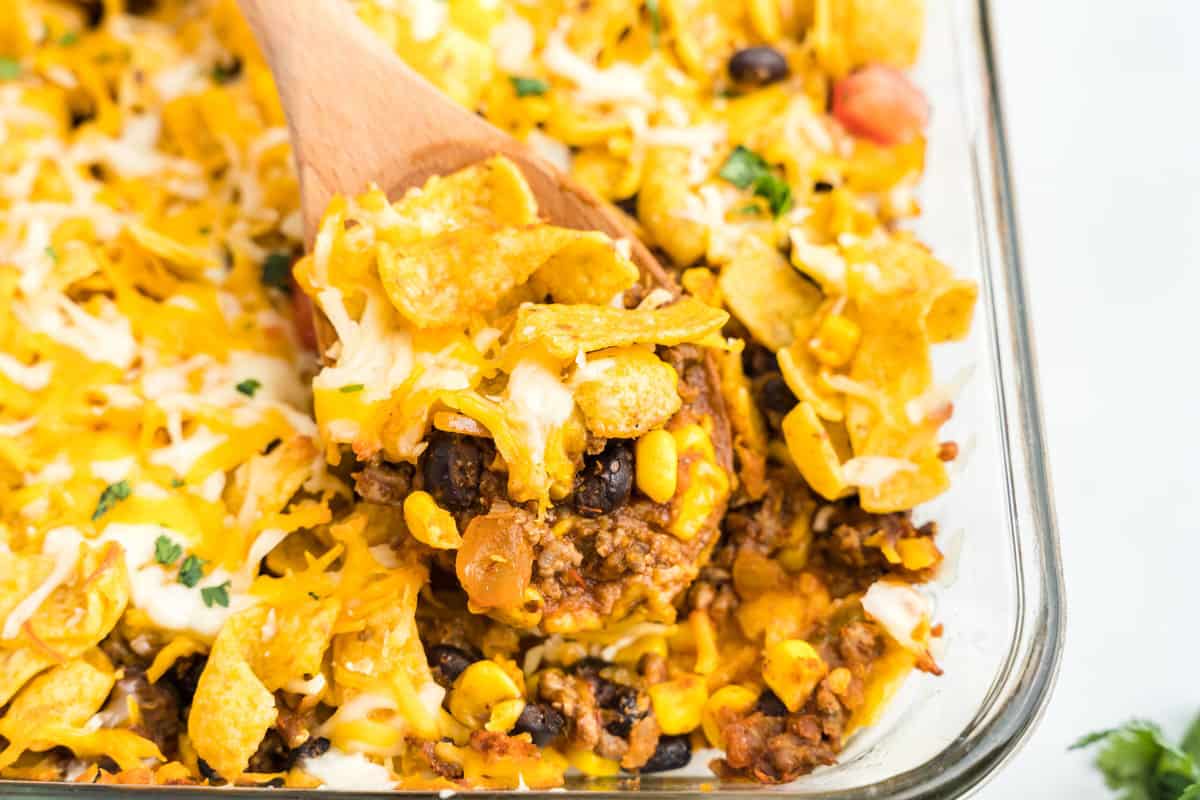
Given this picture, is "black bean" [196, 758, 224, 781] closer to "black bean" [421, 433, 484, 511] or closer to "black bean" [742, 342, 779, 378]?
"black bean" [421, 433, 484, 511]

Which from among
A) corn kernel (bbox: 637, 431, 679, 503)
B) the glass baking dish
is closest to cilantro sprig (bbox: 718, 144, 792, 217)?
the glass baking dish

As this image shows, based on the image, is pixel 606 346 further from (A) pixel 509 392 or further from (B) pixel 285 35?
(B) pixel 285 35

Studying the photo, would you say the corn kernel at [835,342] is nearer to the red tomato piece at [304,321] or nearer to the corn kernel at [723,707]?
the corn kernel at [723,707]

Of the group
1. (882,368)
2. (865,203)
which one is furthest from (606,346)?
(865,203)

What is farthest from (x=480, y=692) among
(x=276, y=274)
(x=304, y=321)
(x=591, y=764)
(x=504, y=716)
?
(x=276, y=274)

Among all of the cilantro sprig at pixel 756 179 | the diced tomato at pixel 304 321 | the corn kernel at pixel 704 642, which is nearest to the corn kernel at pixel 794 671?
the corn kernel at pixel 704 642

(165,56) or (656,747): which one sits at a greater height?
(165,56)
